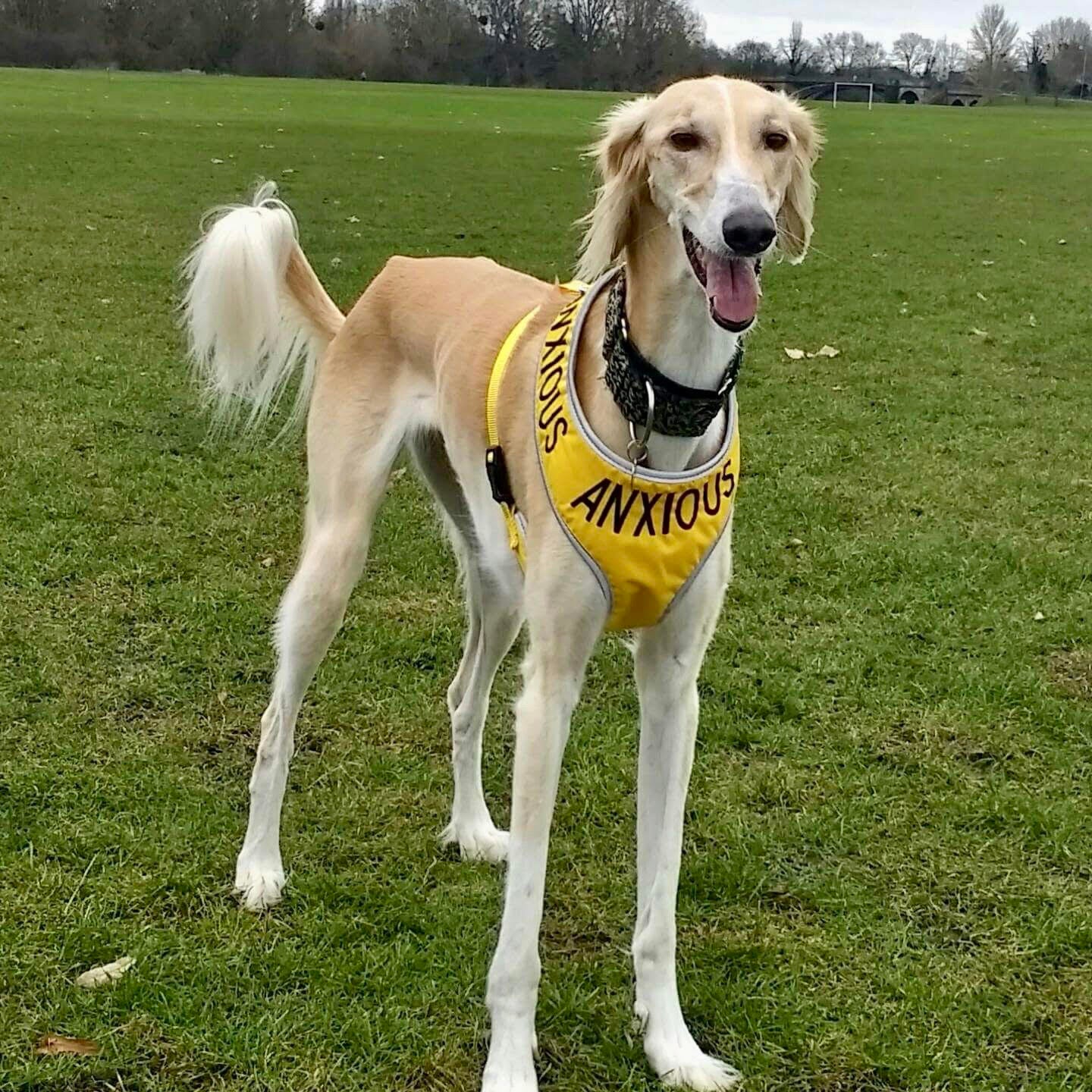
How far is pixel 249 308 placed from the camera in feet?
12.9

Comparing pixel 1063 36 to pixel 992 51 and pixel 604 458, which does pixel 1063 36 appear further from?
pixel 604 458

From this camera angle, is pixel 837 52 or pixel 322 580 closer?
pixel 322 580

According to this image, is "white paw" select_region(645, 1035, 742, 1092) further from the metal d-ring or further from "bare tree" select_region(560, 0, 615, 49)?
"bare tree" select_region(560, 0, 615, 49)

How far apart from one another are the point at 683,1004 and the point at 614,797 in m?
0.90

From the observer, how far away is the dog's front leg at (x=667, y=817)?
2.93 m

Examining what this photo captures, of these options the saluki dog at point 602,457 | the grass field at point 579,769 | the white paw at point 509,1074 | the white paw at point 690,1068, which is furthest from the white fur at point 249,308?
the white paw at point 690,1068

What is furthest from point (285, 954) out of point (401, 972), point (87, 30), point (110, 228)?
point (87, 30)

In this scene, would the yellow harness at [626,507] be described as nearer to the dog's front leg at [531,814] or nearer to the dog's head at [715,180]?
the dog's front leg at [531,814]

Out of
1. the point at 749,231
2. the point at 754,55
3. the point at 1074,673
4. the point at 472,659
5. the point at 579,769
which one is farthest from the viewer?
the point at 754,55

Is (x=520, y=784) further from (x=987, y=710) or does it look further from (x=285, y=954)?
(x=987, y=710)

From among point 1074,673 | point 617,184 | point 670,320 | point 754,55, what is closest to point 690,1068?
point 670,320

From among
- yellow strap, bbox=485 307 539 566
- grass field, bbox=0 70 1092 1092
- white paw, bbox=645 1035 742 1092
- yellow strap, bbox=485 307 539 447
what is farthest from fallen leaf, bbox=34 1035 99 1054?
yellow strap, bbox=485 307 539 447

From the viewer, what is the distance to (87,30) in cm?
6956

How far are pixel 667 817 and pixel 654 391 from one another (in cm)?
99
